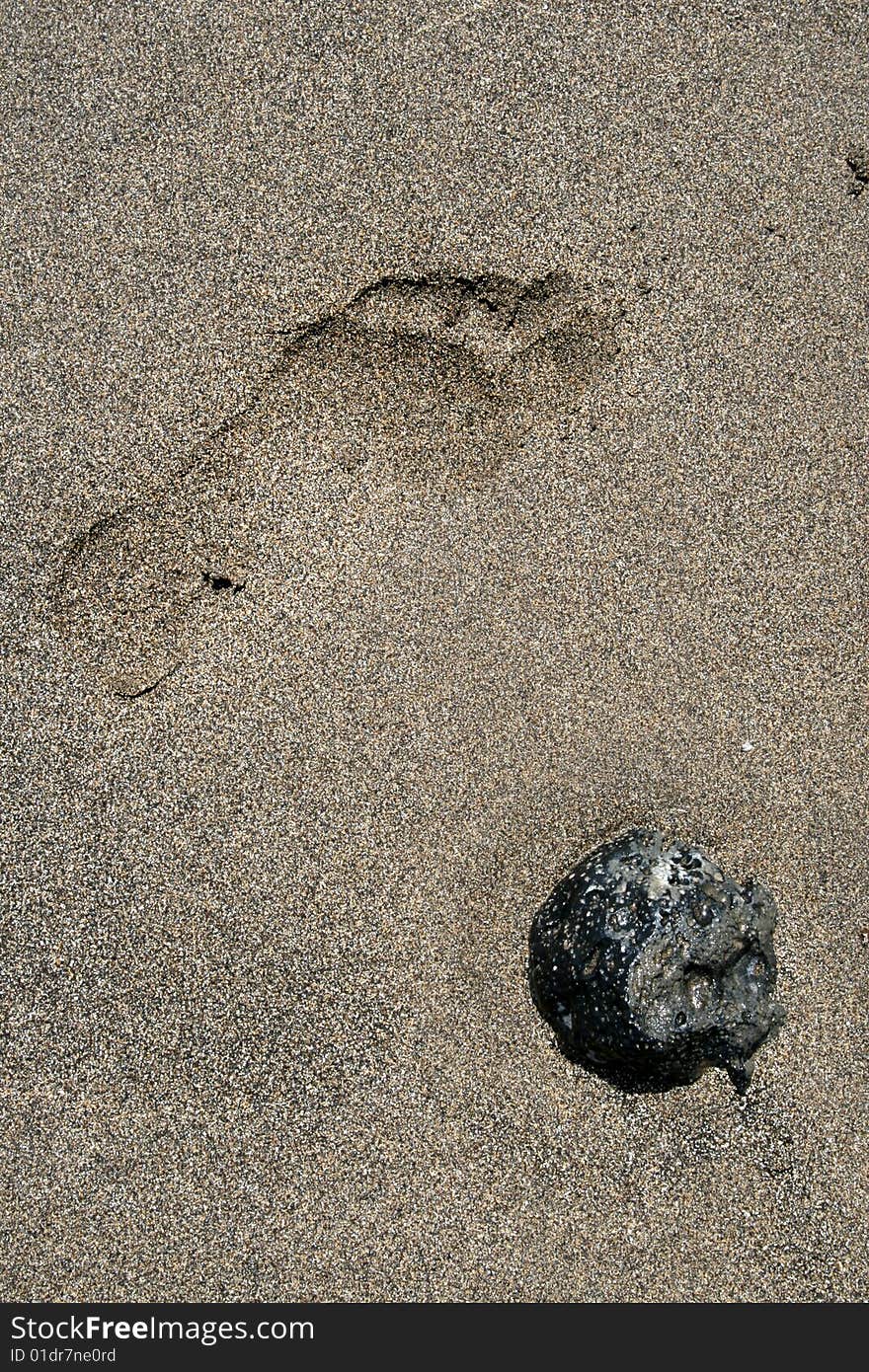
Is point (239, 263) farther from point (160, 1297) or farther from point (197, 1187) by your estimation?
point (160, 1297)

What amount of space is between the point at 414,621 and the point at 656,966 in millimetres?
765

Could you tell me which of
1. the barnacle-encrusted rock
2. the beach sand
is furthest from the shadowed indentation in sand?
the barnacle-encrusted rock

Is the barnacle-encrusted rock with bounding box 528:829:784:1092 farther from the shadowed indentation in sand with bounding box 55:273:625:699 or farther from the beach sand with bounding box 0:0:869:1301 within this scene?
the shadowed indentation in sand with bounding box 55:273:625:699

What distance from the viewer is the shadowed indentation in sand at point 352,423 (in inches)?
81.0

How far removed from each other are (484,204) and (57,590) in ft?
3.74

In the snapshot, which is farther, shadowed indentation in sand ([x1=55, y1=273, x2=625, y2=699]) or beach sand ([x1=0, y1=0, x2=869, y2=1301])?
shadowed indentation in sand ([x1=55, y1=273, x2=625, y2=699])

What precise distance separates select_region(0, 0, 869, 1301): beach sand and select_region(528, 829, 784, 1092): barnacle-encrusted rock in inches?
3.3

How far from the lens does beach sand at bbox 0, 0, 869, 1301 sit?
1916 millimetres

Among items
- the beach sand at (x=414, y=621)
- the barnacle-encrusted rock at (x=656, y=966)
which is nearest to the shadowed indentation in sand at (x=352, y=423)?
the beach sand at (x=414, y=621)

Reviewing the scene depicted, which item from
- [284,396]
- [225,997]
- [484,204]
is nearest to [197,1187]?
[225,997]

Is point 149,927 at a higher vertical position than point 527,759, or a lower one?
higher

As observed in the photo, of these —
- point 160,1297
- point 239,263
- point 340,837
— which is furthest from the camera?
point 239,263

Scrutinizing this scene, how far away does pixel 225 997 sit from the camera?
196 centimetres

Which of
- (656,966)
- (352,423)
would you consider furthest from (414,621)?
(656,966)
